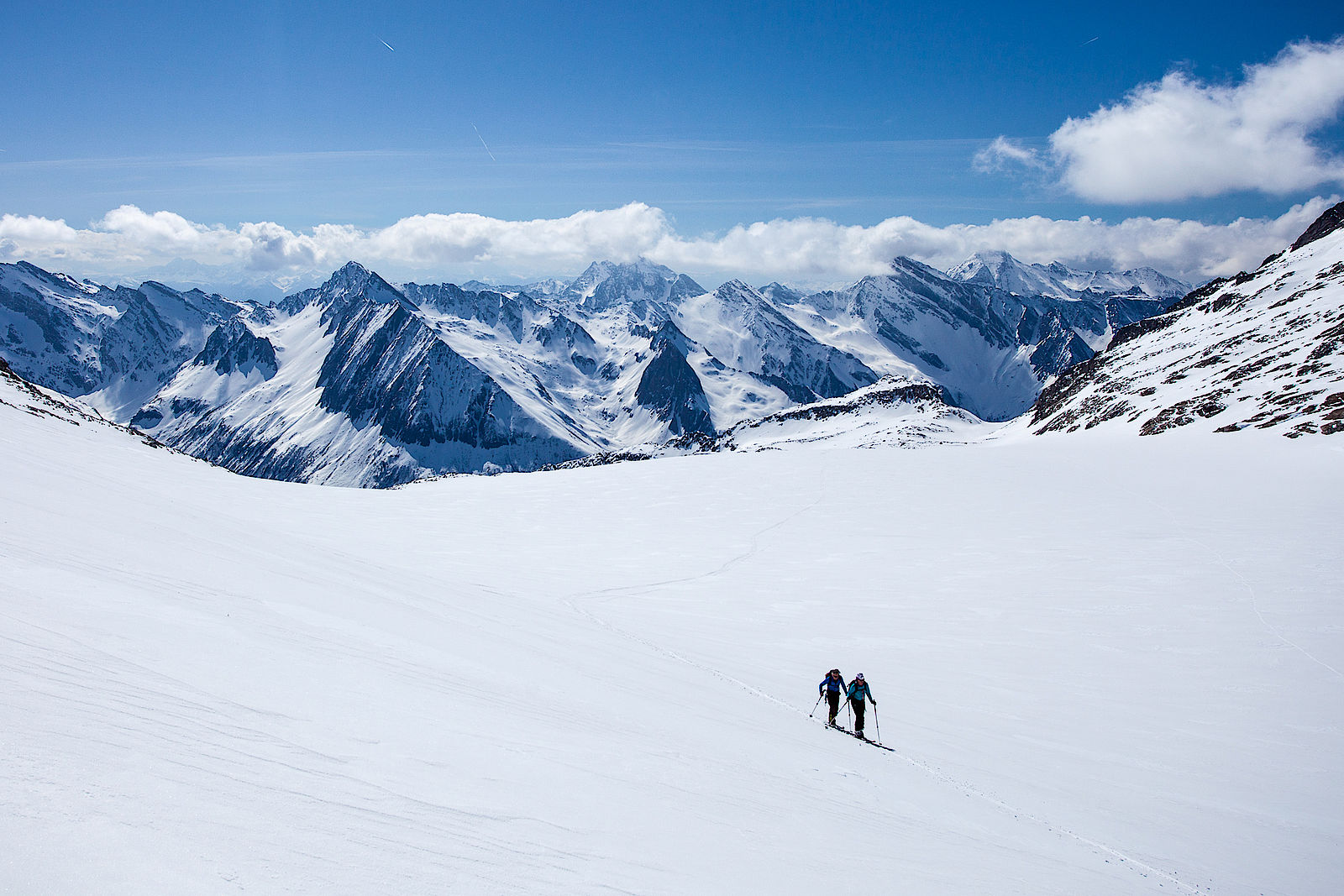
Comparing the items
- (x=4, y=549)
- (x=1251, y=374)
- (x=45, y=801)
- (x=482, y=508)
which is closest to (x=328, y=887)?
(x=45, y=801)

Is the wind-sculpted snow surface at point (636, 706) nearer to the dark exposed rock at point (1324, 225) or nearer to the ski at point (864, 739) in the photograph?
the ski at point (864, 739)

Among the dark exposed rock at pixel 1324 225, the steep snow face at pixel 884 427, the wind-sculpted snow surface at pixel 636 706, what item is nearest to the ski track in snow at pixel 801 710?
the wind-sculpted snow surface at pixel 636 706

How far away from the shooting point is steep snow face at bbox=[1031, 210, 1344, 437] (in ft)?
176

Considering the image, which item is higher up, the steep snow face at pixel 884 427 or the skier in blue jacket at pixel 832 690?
the steep snow face at pixel 884 427

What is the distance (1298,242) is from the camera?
426 ft

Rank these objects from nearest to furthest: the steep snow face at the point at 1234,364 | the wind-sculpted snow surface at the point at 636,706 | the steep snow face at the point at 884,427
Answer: the wind-sculpted snow surface at the point at 636,706
the steep snow face at the point at 1234,364
the steep snow face at the point at 884,427

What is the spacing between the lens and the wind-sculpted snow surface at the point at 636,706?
527 centimetres

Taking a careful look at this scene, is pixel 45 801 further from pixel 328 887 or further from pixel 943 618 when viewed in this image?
pixel 943 618

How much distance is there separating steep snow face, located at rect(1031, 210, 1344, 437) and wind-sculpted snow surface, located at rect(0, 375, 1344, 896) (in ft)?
104

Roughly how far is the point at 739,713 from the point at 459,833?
7819mm

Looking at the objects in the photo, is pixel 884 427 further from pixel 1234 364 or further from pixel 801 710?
pixel 801 710

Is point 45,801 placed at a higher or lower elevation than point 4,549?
lower

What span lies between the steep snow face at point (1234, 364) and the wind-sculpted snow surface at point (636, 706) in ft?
104

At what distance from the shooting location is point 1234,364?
247 feet
